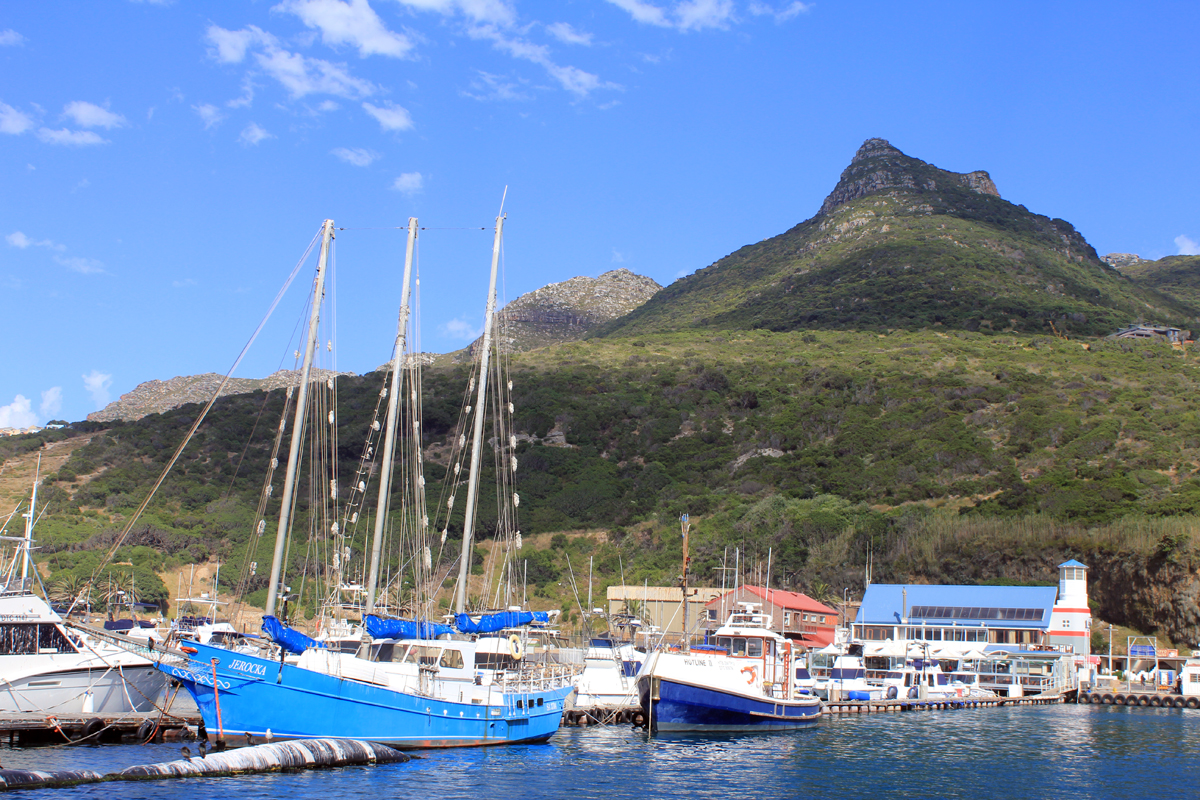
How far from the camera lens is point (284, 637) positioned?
2816cm

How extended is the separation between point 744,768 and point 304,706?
14.3m

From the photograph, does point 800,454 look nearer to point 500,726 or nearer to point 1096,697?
point 1096,697

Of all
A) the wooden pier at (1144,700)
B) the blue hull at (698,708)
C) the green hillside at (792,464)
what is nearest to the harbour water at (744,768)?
the blue hull at (698,708)

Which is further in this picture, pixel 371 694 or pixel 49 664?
pixel 49 664

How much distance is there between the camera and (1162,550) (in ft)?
252

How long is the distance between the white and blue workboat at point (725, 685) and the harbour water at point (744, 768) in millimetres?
866

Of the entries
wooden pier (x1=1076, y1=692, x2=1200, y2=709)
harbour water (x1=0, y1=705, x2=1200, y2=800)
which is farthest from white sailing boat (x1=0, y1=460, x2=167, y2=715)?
wooden pier (x1=1076, y1=692, x2=1200, y2=709)

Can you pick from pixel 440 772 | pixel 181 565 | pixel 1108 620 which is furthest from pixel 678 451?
pixel 440 772

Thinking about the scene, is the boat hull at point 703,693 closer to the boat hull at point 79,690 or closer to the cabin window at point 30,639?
the boat hull at point 79,690

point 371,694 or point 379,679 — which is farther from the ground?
point 379,679

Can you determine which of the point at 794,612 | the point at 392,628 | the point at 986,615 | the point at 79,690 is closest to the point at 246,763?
A: the point at 392,628

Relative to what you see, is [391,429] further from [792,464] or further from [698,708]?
[792,464]

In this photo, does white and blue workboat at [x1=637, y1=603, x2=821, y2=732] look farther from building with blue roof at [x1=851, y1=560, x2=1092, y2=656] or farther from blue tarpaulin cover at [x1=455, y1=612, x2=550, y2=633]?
building with blue roof at [x1=851, y1=560, x2=1092, y2=656]

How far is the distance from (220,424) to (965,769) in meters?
98.0
